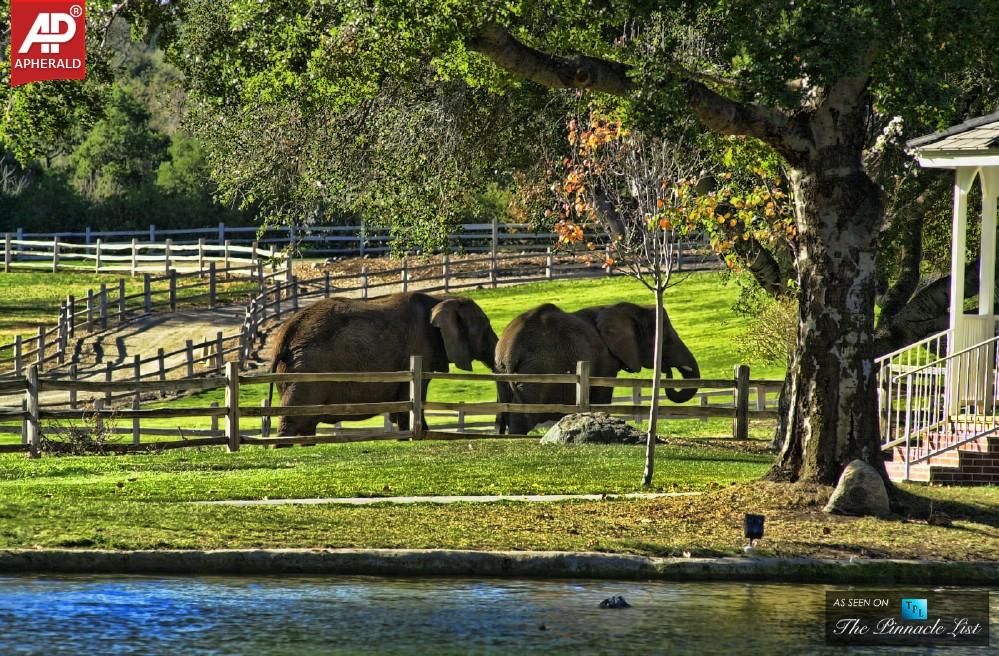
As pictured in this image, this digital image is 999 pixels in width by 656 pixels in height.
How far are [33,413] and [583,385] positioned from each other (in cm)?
795

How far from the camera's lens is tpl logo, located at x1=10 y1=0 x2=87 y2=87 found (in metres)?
17.5

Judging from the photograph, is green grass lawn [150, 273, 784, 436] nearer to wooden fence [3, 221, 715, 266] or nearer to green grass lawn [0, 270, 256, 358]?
wooden fence [3, 221, 715, 266]

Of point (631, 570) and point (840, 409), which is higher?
point (840, 409)

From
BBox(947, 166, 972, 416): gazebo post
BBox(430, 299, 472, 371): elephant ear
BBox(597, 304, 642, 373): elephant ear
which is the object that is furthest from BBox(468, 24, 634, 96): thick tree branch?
BBox(597, 304, 642, 373): elephant ear

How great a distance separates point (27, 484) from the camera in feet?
54.5

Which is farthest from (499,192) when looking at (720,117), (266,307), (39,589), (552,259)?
(39,589)

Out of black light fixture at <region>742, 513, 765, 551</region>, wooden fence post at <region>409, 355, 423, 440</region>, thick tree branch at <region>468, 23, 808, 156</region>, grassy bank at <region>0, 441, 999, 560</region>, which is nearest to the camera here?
black light fixture at <region>742, 513, 765, 551</region>

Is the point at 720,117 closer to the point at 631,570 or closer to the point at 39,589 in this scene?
the point at 631,570

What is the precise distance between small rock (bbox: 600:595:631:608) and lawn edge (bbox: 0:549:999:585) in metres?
1.14

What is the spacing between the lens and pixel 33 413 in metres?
20.0

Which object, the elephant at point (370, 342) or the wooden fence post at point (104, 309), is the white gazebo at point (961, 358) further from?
the wooden fence post at point (104, 309)

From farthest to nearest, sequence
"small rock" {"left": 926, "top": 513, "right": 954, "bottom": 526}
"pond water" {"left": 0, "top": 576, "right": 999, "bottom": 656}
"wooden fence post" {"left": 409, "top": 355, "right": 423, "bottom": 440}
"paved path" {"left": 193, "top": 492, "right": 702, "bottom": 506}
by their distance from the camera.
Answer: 1. "wooden fence post" {"left": 409, "top": 355, "right": 423, "bottom": 440}
2. "paved path" {"left": 193, "top": 492, "right": 702, "bottom": 506}
3. "small rock" {"left": 926, "top": 513, "right": 954, "bottom": 526}
4. "pond water" {"left": 0, "top": 576, "right": 999, "bottom": 656}

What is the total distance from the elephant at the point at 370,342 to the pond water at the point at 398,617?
13635 mm

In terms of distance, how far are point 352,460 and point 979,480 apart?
7613 mm
